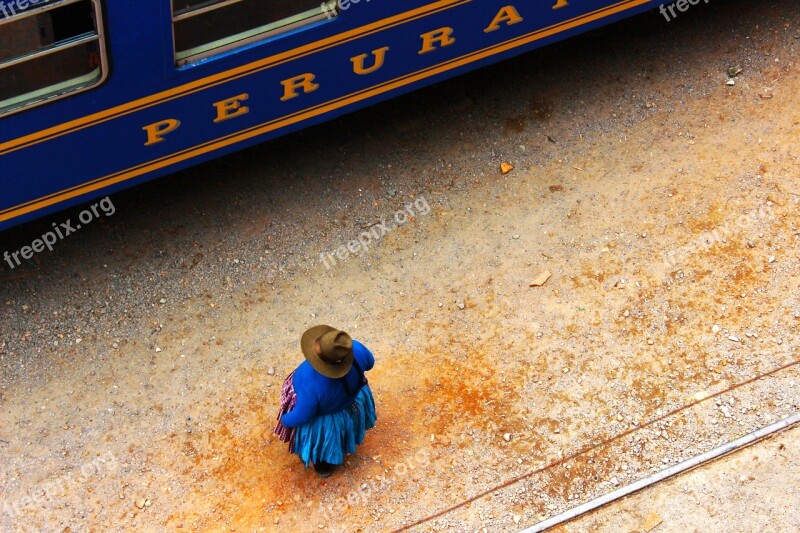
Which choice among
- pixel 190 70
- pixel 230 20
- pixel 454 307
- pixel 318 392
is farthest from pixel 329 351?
pixel 230 20

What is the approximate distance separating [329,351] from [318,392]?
351mm

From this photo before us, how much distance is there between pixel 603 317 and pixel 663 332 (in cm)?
38

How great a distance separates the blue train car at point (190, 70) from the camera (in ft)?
16.1

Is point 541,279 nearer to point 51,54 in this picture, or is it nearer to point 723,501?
point 723,501

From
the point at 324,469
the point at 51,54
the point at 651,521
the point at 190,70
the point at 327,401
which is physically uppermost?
the point at 51,54

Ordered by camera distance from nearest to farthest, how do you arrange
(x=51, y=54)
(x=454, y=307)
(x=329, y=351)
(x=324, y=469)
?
(x=329, y=351), (x=51, y=54), (x=324, y=469), (x=454, y=307)

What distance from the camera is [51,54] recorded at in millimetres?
4930

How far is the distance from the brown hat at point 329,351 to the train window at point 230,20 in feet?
5.72

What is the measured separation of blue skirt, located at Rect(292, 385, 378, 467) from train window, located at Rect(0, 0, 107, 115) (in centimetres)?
216

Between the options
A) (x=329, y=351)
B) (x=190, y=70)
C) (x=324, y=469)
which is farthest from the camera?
(x=324, y=469)

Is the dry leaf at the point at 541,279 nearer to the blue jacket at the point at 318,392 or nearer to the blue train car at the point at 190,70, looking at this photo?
the blue train car at the point at 190,70

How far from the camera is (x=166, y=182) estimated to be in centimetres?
645

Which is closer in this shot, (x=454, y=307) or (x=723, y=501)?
(x=723, y=501)

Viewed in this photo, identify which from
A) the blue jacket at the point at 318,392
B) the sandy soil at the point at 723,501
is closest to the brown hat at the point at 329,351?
the blue jacket at the point at 318,392
